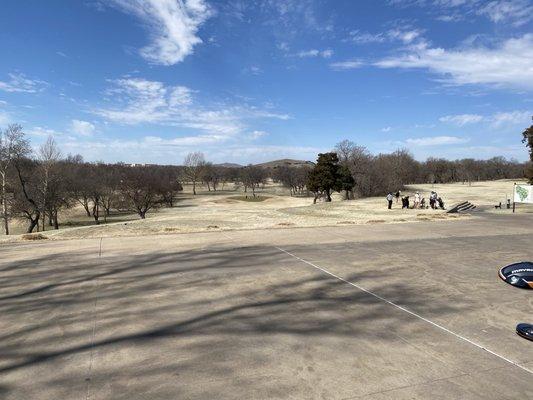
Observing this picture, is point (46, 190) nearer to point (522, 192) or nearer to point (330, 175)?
point (330, 175)

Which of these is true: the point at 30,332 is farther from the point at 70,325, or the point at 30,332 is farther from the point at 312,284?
the point at 312,284

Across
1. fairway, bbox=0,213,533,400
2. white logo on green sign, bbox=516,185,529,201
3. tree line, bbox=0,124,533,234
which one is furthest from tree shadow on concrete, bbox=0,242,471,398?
tree line, bbox=0,124,533,234

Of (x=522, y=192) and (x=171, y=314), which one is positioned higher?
(x=522, y=192)

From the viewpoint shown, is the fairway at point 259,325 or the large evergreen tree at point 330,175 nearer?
the fairway at point 259,325

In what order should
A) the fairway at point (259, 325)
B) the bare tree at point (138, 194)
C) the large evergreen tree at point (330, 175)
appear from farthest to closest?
the bare tree at point (138, 194), the large evergreen tree at point (330, 175), the fairway at point (259, 325)

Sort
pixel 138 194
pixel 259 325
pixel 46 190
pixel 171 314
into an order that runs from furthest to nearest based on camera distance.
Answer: pixel 138 194 → pixel 46 190 → pixel 171 314 → pixel 259 325

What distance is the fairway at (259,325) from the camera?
4422 mm

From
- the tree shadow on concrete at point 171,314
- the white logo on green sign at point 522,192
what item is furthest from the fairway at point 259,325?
the white logo on green sign at point 522,192

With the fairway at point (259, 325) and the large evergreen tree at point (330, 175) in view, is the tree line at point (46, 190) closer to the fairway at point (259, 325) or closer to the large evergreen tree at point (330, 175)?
the large evergreen tree at point (330, 175)

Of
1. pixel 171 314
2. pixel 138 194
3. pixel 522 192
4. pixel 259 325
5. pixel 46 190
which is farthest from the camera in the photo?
pixel 138 194

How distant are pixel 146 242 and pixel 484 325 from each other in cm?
1029

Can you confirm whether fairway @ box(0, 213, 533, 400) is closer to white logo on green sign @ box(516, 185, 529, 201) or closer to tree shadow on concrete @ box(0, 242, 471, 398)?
tree shadow on concrete @ box(0, 242, 471, 398)

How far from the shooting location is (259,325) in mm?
6105

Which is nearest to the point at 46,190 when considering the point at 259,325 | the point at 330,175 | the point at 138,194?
the point at 138,194
